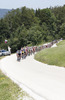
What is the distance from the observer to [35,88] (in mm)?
9594

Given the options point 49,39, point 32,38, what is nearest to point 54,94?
point 32,38

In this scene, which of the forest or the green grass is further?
the forest

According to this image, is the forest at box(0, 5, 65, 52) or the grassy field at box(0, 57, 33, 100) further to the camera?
the forest at box(0, 5, 65, 52)

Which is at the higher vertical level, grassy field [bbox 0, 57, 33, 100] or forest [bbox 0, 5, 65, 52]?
grassy field [bbox 0, 57, 33, 100]

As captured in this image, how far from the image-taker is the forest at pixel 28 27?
79.0 meters

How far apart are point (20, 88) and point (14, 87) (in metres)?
0.48

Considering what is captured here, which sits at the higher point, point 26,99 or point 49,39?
point 26,99

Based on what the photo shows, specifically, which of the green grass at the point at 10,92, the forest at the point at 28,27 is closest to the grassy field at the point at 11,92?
the green grass at the point at 10,92

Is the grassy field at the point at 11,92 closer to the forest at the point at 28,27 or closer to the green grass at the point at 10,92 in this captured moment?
the green grass at the point at 10,92

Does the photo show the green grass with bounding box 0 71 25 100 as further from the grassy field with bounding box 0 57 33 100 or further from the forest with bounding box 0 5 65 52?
the forest with bounding box 0 5 65 52

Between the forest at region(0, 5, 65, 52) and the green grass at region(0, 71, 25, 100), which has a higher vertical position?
the green grass at region(0, 71, 25, 100)

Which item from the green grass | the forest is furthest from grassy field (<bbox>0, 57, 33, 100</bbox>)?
the forest

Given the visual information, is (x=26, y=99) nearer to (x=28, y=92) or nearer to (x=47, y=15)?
(x=28, y=92)

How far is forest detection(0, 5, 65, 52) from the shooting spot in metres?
79.0
